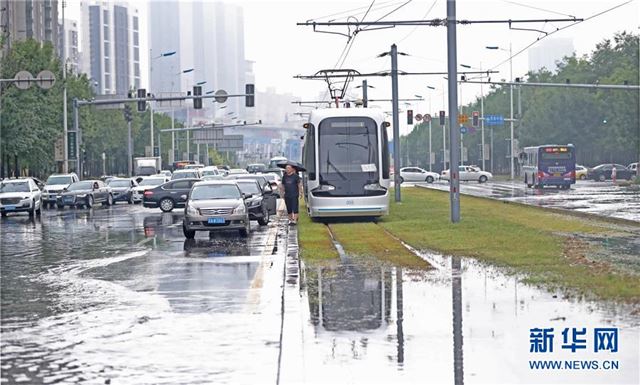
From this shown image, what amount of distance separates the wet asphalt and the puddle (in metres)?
0.02

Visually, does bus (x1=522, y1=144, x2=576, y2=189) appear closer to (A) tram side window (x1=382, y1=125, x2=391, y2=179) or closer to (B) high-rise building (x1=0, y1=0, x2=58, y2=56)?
(A) tram side window (x1=382, y1=125, x2=391, y2=179)

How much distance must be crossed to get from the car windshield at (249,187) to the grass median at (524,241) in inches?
182

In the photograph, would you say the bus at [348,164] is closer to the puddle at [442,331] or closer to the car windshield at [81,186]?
the puddle at [442,331]

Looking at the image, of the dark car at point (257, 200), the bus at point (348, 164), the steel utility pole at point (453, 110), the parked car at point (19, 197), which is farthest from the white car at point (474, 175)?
the steel utility pole at point (453, 110)

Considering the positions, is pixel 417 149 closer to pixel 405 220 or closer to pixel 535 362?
pixel 405 220

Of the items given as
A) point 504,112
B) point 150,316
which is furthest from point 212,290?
point 504,112

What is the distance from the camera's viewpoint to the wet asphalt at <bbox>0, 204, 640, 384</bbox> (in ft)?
35.3

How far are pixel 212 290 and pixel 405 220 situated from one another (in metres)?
19.0

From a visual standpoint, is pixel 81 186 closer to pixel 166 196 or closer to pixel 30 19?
pixel 166 196

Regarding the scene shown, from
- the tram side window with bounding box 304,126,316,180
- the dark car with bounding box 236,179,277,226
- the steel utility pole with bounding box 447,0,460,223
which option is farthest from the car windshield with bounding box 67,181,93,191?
the steel utility pole with bounding box 447,0,460,223

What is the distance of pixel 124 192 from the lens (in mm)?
66500

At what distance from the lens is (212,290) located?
1788 centimetres

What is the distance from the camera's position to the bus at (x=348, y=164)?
3647cm

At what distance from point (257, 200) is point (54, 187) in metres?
29.8
